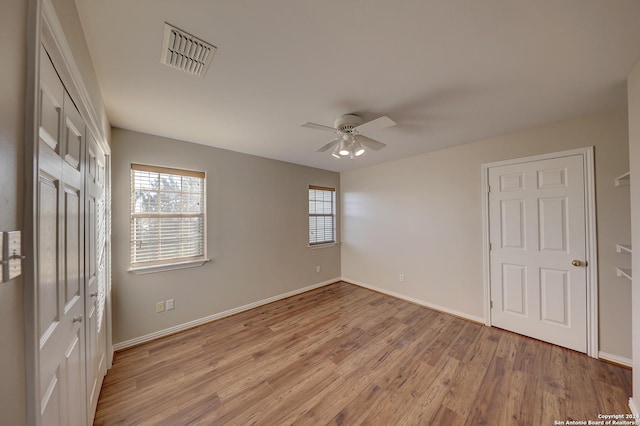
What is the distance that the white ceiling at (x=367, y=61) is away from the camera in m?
1.14

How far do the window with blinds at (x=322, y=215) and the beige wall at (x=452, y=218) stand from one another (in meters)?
0.28

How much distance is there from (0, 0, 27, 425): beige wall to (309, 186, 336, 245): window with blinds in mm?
3847

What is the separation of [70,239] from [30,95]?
2.45ft

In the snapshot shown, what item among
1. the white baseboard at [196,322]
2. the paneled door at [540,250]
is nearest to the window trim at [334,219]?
the white baseboard at [196,322]

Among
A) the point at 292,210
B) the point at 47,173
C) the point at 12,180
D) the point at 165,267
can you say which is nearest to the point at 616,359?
the point at 292,210

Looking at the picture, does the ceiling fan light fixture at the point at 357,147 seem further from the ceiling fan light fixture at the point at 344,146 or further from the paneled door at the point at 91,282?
the paneled door at the point at 91,282

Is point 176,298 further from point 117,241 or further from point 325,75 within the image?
point 325,75

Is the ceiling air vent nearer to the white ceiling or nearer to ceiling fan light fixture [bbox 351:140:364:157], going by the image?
the white ceiling

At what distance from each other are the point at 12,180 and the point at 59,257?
1.76 ft

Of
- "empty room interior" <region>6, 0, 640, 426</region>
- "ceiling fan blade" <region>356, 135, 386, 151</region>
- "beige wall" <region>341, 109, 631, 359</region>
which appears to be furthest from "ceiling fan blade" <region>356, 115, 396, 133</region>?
"beige wall" <region>341, 109, 631, 359</region>

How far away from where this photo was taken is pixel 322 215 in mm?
4750

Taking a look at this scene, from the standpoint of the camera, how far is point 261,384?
1.95 metres

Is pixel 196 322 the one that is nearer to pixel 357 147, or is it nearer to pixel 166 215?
pixel 166 215

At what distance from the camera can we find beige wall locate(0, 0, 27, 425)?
0.57 metres
